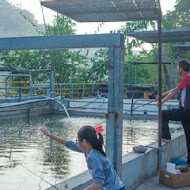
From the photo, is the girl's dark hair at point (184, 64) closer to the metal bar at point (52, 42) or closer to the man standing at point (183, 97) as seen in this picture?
the man standing at point (183, 97)

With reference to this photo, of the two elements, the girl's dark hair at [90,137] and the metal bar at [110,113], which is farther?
the metal bar at [110,113]

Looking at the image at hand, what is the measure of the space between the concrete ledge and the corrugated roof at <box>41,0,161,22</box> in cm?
191

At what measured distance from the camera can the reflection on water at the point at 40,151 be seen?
7.52m

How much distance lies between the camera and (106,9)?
5.64 meters

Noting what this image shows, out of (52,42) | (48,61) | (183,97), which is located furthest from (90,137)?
(48,61)

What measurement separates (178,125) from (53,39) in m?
11.9

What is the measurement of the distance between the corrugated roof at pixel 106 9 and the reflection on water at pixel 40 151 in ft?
8.99

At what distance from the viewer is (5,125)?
14.9 meters

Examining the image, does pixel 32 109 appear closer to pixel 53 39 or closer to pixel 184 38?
pixel 184 38

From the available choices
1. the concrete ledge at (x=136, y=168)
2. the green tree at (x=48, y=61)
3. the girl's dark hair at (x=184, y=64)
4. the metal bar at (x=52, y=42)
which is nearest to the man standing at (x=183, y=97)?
the girl's dark hair at (x=184, y=64)

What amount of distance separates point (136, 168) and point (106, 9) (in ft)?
6.95

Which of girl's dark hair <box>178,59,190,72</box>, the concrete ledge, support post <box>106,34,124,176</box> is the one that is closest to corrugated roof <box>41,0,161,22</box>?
girl's dark hair <box>178,59,190,72</box>

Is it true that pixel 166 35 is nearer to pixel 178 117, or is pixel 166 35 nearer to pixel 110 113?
pixel 178 117

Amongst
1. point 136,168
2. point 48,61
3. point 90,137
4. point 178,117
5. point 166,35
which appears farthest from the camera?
point 48,61
